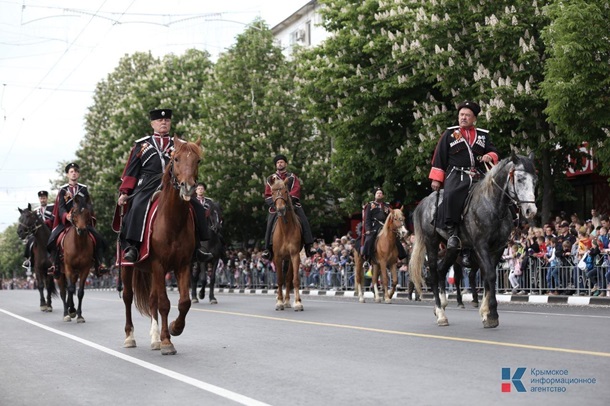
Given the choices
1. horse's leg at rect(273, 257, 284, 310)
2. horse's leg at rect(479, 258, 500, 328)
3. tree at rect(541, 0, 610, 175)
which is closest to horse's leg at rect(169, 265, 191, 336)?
horse's leg at rect(479, 258, 500, 328)

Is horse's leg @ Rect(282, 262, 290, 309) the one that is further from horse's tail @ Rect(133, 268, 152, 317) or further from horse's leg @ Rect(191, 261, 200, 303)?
horse's tail @ Rect(133, 268, 152, 317)

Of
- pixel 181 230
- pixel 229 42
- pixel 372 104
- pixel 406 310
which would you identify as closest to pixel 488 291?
pixel 181 230

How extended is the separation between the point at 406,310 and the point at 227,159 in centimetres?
3227

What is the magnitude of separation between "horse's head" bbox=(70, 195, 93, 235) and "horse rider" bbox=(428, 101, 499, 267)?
7.67 m

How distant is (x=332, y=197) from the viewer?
50.9 metres

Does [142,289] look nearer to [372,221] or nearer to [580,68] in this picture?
[372,221]

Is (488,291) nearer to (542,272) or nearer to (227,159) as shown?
(542,272)

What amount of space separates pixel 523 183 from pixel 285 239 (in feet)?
28.1

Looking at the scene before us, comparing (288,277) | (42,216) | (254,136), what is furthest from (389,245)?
(254,136)

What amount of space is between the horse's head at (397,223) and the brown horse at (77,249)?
7.97 m

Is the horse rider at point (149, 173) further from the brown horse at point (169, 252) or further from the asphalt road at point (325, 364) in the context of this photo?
the asphalt road at point (325, 364)

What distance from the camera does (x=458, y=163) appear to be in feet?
47.6

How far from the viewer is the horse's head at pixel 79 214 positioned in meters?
19.5

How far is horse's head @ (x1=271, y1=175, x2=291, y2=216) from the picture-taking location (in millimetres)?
20516
